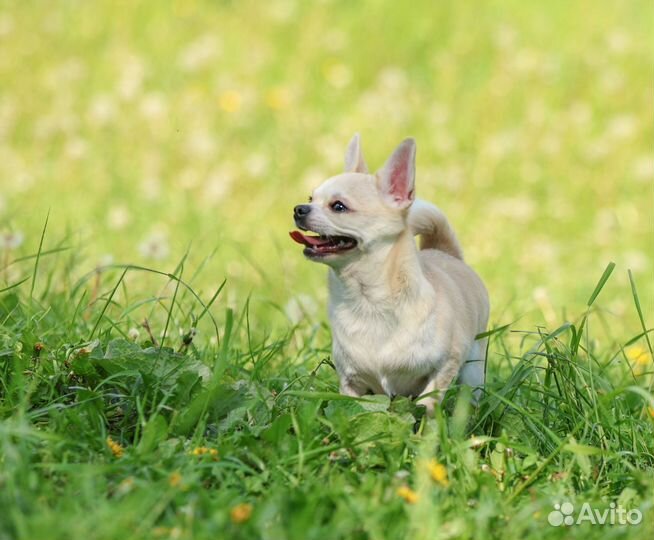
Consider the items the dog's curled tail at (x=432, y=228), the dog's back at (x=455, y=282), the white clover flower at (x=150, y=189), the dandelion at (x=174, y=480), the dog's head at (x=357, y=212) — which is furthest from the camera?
the white clover flower at (x=150, y=189)

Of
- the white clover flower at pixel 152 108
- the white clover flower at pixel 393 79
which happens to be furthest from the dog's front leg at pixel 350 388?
the white clover flower at pixel 393 79

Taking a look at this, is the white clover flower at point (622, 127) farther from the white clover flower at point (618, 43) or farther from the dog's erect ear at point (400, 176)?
the dog's erect ear at point (400, 176)

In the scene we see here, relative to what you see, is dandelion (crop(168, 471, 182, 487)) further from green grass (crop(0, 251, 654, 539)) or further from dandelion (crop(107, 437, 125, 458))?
dandelion (crop(107, 437, 125, 458))

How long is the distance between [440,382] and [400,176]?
2.29ft

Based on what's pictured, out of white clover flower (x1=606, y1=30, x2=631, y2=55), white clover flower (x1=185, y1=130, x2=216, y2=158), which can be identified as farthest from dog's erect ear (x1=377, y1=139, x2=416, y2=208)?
white clover flower (x1=606, y1=30, x2=631, y2=55)

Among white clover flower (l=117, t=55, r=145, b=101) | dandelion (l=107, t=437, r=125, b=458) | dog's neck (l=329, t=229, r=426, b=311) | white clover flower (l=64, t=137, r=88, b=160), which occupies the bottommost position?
dandelion (l=107, t=437, r=125, b=458)

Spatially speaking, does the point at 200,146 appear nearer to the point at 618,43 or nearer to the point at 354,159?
the point at 618,43

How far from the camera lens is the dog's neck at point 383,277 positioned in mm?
3570

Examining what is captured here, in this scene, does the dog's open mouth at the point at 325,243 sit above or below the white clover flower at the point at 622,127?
above

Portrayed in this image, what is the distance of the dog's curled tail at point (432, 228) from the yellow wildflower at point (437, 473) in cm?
134

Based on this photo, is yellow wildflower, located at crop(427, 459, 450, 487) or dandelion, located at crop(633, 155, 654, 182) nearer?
yellow wildflower, located at crop(427, 459, 450, 487)

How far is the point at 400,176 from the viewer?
3.73m

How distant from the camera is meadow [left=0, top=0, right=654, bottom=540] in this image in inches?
114

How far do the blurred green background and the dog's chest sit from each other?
2.74m
